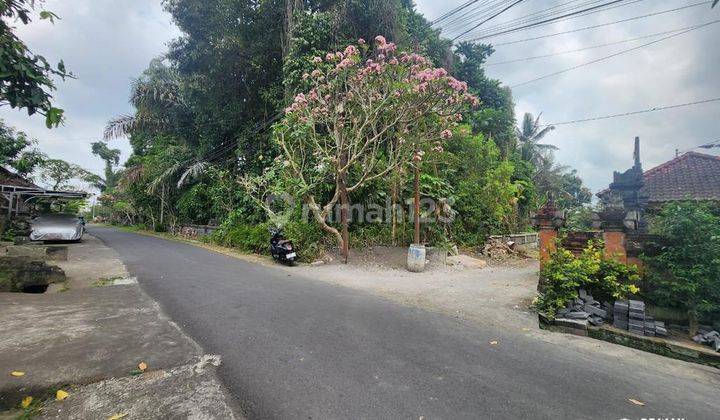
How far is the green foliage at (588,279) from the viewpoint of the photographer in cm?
438

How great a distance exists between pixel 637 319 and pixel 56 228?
16.4 metres

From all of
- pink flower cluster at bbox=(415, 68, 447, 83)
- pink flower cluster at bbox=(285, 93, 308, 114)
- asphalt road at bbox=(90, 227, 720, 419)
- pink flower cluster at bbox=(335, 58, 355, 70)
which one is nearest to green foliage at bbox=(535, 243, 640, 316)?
asphalt road at bbox=(90, 227, 720, 419)

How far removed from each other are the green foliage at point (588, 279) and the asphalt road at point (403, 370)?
3.30 feet

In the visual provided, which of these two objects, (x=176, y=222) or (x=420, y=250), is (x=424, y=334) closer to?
(x=420, y=250)

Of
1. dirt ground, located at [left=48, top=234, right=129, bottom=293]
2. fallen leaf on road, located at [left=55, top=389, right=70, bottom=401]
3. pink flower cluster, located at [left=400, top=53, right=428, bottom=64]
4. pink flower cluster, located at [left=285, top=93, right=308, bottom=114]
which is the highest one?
pink flower cluster, located at [left=400, top=53, right=428, bottom=64]

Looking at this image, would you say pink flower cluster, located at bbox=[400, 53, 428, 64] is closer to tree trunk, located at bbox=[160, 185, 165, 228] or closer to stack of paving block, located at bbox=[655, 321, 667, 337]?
stack of paving block, located at bbox=[655, 321, 667, 337]

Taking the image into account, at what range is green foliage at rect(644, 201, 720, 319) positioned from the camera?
Answer: 3.77 metres

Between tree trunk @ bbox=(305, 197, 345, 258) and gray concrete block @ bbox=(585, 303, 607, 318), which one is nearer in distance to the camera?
gray concrete block @ bbox=(585, 303, 607, 318)

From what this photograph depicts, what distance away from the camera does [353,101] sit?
9.47 m

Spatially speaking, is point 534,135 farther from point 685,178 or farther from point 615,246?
point 615,246

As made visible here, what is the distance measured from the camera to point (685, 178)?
12562mm

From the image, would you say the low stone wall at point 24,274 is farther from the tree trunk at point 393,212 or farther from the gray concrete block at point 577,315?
the gray concrete block at point 577,315

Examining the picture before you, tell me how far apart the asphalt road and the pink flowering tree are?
544 cm

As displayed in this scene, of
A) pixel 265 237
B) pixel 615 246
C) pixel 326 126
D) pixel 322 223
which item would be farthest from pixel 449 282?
pixel 265 237
